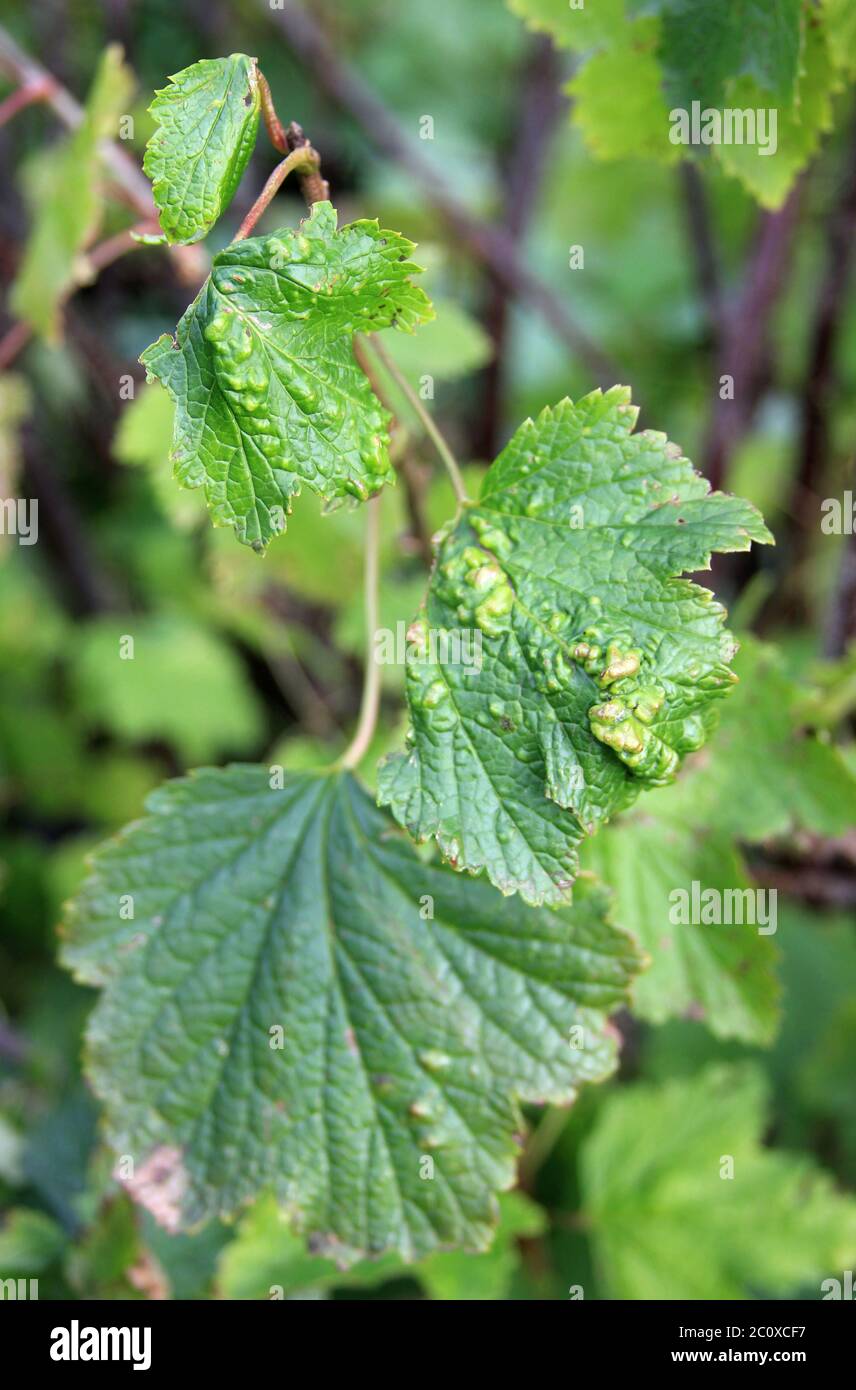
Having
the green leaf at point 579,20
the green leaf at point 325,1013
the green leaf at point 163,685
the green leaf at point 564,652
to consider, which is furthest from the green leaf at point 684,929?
the green leaf at point 163,685

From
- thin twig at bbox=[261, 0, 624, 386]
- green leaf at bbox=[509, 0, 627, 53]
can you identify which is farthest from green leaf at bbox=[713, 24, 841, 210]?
thin twig at bbox=[261, 0, 624, 386]

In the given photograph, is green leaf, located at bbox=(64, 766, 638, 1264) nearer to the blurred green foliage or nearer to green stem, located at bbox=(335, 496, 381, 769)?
green stem, located at bbox=(335, 496, 381, 769)

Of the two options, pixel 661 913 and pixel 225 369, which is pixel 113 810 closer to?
pixel 661 913

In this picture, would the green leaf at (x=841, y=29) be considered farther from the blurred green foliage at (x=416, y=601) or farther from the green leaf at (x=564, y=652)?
the green leaf at (x=564, y=652)

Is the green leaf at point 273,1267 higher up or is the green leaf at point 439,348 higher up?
the green leaf at point 439,348

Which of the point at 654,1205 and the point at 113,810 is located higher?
the point at 113,810

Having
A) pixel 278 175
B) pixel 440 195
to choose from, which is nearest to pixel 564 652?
pixel 278 175

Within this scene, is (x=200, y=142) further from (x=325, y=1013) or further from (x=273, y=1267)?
(x=273, y=1267)
